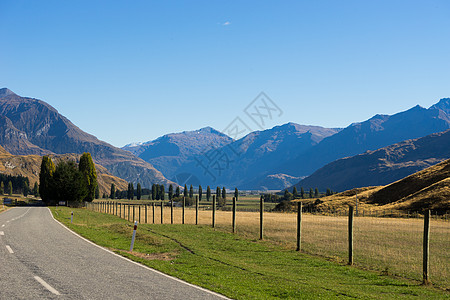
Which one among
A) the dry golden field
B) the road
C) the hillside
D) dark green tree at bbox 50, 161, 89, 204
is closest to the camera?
the road

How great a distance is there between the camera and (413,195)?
7388 centimetres

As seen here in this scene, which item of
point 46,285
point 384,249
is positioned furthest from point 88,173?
point 46,285

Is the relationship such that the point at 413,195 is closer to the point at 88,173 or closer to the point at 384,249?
the point at 384,249

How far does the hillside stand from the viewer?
64.9 m

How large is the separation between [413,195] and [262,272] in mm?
67286

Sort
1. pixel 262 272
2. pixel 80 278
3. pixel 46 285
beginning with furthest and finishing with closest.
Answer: pixel 262 272 < pixel 80 278 < pixel 46 285

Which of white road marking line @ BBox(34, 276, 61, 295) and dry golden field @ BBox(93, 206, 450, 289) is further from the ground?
white road marking line @ BBox(34, 276, 61, 295)

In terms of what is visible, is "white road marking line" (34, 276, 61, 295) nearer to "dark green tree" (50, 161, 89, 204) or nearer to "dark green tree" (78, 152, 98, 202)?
"dark green tree" (50, 161, 89, 204)

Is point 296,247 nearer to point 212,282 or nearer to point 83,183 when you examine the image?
point 212,282

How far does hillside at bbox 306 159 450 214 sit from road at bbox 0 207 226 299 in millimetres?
57153

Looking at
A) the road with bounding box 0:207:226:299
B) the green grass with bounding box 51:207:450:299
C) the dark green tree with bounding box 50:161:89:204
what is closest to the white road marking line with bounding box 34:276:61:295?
the road with bounding box 0:207:226:299

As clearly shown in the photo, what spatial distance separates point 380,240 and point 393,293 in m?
11.5

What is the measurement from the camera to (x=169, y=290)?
10805mm

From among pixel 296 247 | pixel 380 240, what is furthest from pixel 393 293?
pixel 380 240
